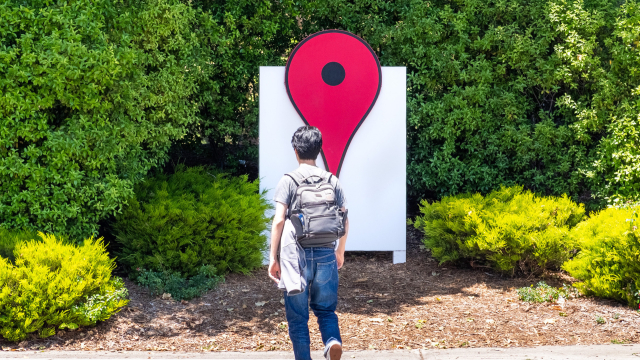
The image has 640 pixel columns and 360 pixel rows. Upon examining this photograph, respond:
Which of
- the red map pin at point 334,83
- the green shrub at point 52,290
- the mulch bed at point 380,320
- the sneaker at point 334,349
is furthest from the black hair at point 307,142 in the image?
the red map pin at point 334,83

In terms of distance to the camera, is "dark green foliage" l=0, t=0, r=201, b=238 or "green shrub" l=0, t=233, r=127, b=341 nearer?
"green shrub" l=0, t=233, r=127, b=341

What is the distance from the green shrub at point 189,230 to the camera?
6.10 m

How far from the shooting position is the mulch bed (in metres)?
4.84

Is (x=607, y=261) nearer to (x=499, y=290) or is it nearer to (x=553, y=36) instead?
(x=499, y=290)

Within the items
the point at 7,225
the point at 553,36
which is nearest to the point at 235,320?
the point at 7,225

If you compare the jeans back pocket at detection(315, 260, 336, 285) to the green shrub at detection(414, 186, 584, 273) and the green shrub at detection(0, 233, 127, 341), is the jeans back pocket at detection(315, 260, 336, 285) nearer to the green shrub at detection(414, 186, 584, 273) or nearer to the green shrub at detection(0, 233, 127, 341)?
the green shrub at detection(0, 233, 127, 341)

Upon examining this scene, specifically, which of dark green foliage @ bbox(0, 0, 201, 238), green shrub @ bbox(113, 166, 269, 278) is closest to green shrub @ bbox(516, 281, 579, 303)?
green shrub @ bbox(113, 166, 269, 278)

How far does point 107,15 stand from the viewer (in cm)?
579

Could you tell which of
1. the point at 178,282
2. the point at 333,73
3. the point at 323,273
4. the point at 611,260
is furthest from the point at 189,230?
the point at 611,260

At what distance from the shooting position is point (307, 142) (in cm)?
382

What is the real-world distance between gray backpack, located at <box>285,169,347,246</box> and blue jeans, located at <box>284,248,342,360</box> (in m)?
0.11

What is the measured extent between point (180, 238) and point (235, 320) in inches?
46.2

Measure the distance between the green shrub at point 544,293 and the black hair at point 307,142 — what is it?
3.09m

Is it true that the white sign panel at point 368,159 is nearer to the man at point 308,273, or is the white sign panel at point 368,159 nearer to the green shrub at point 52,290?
the green shrub at point 52,290
